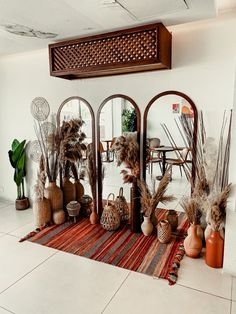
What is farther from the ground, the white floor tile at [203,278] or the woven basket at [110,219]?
the woven basket at [110,219]

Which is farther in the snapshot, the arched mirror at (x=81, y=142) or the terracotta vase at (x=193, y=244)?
the arched mirror at (x=81, y=142)

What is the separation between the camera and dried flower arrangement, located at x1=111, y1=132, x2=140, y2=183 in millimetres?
2854

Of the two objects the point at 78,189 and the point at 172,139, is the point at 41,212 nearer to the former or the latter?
the point at 78,189

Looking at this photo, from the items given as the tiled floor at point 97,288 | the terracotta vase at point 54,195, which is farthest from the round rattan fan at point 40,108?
the tiled floor at point 97,288

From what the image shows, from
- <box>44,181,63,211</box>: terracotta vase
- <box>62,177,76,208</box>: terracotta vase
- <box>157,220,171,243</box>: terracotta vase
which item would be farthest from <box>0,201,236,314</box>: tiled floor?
<box>62,177,76,208</box>: terracotta vase

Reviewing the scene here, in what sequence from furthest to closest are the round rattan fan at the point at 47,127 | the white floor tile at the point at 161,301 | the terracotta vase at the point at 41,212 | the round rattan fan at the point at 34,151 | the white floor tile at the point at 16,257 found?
1. the round rattan fan at the point at 34,151
2. the round rattan fan at the point at 47,127
3. the terracotta vase at the point at 41,212
4. the white floor tile at the point at 16,257
5. the white floor tile at the point at 161,301

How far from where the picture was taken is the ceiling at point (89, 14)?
2.03 metres

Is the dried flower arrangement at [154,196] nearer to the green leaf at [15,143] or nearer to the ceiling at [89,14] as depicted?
the ceiling at [89,14]

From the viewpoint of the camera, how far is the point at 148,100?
2904 mm

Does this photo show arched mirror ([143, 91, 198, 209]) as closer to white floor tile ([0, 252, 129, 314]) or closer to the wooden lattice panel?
the wooden lattice panel

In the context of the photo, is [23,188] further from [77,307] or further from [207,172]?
[207,172]

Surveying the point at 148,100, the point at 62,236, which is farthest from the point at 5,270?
the point at 148,100

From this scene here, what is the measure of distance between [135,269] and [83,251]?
64cm

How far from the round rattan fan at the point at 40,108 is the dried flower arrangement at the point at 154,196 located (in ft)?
6.07
